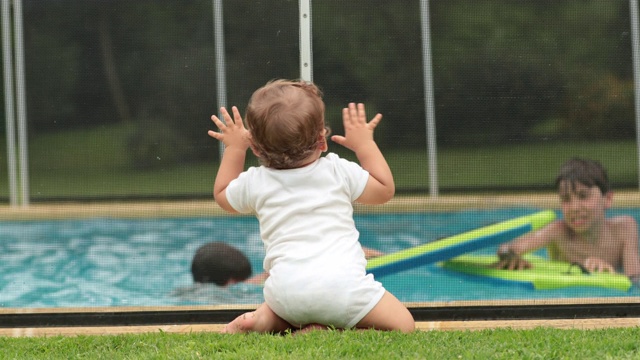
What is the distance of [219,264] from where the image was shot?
4.36m

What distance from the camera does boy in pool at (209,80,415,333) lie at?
274cm

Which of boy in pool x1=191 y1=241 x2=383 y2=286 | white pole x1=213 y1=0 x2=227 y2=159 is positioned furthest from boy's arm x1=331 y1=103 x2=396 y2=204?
boy in pool x1=191 y1=241 x2=383 y2=286

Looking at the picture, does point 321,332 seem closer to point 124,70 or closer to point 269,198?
point 269,198

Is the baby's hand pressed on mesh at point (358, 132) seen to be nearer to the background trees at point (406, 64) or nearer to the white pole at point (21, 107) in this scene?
the background trees at point (406, 64)

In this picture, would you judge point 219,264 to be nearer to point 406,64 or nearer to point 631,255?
point 406,64

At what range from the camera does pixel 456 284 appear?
400 cm

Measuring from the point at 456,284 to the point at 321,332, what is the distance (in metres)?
1.39

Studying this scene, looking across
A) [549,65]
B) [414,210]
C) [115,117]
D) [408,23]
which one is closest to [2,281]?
[115,117]

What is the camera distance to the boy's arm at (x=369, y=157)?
2.88 m

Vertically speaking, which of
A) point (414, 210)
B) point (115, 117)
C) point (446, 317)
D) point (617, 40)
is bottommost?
point (446, 317)

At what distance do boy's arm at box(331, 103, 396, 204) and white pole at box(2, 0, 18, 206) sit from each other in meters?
1.92

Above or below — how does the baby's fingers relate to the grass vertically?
above

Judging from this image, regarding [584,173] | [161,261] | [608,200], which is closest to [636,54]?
[584,173]

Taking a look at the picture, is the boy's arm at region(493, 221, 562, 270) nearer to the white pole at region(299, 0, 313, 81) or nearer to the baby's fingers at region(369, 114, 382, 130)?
the white pole at region(299, 0, 313, 81)
